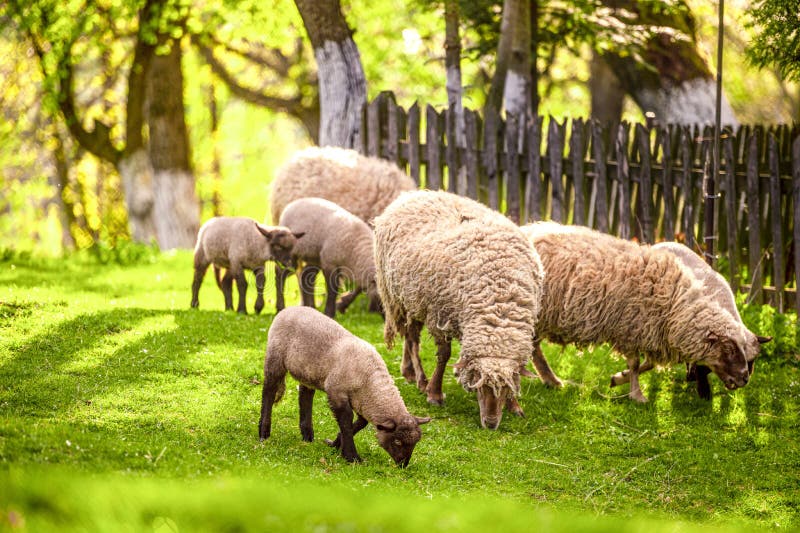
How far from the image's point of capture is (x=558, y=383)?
836 centimetres

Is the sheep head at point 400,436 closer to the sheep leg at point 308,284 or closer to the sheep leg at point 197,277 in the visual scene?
the sheep leg at point 308,284

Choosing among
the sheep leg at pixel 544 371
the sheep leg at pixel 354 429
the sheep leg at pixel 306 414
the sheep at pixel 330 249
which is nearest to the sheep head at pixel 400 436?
the sheep leg at pixel 354 429

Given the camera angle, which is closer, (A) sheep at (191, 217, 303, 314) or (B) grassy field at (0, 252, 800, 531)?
(B) grassy field at (0, 252, 800, 531)

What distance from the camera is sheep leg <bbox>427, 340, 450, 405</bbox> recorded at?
24.6 feet

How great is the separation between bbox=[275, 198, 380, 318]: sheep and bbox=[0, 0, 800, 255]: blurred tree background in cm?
403

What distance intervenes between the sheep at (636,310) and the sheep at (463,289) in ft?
2.04

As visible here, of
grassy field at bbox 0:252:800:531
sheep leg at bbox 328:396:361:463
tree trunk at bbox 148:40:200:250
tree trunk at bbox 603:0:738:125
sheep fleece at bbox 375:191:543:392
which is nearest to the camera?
grassy field at bbox 0:252:800:531

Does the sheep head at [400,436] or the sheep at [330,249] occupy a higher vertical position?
the sheep at [330,249]

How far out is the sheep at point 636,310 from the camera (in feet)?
24.9

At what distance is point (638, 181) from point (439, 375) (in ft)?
14.9

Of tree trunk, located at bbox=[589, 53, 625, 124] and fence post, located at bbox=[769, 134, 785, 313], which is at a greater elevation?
tree trunk, located at bbox=[589, 53, 625, 124]

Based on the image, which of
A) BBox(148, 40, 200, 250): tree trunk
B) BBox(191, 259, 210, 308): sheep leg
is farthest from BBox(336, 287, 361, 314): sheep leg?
BBox(148, 40, 200, 250): tree trunk

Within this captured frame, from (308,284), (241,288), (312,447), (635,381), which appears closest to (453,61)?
(308,284)

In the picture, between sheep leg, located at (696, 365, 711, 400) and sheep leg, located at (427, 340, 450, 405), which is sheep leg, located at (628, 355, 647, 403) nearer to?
sheep leg, located at (696, 365, 711, 400)
